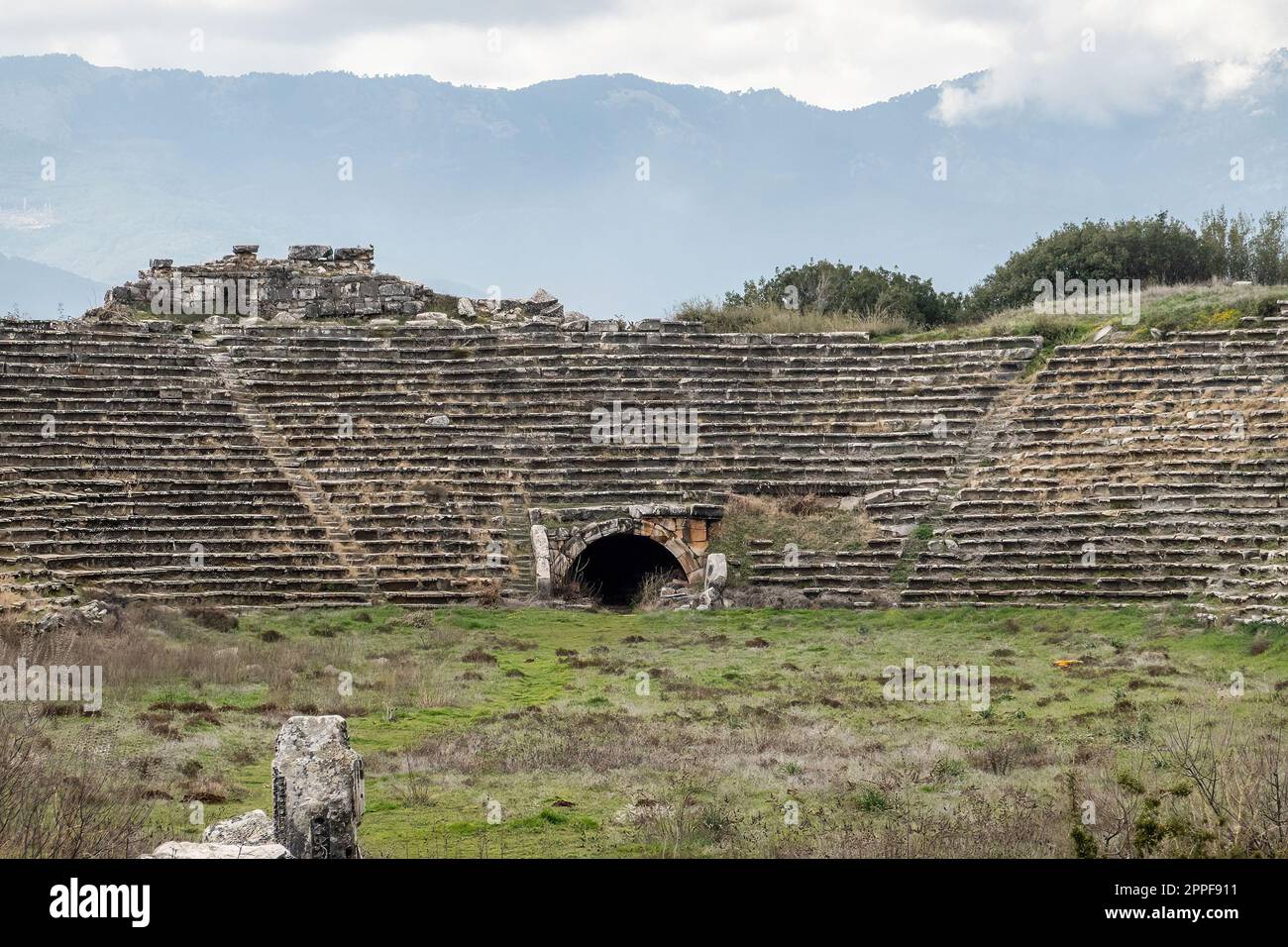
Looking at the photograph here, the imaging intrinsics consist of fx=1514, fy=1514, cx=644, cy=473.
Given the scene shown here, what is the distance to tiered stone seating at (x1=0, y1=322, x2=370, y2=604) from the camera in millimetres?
24422

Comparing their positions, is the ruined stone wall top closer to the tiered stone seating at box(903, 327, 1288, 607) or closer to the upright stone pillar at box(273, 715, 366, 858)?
the tiered stone seating at box(903, 327, 1288, 607)

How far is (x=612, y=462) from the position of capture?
2817cm

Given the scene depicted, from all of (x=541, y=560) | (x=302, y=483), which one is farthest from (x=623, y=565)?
(x=302, y=483)

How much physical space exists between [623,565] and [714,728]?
45.2ft

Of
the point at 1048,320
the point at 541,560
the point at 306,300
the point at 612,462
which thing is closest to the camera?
the point at 541,560

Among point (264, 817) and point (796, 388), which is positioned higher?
point (796, 388)

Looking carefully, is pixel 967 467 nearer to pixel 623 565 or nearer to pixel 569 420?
pixel 623 565

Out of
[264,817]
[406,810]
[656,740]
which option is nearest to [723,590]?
[656,740]

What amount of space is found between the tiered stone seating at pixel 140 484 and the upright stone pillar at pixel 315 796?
1538cm

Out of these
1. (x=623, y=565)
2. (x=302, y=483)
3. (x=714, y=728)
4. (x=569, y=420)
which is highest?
(x=569, y=420)

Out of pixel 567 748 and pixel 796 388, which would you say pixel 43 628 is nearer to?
pixel 567 748

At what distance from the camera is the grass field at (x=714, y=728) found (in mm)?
10852

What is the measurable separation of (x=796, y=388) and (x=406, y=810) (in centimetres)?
1881
